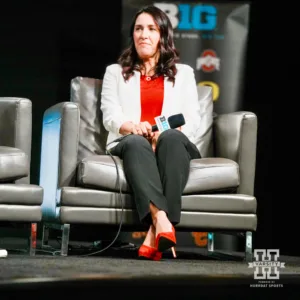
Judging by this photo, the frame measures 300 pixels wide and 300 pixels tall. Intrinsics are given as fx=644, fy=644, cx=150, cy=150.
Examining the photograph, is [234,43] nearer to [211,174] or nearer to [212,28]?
[212,28]

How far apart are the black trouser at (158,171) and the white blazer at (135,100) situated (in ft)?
1.14

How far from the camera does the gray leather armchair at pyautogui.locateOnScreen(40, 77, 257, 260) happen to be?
9.18 ft

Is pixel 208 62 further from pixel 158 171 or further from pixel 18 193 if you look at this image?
pixel 18 193

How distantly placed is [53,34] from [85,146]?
52.4 inches

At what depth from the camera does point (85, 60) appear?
4.41m

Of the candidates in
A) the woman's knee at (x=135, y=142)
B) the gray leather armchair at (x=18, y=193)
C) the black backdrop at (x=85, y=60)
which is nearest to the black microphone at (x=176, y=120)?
the woman's knee at (x=135, y=142)

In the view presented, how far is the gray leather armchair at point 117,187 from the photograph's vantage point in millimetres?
2799

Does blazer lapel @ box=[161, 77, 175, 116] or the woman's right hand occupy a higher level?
blazer lapel @ box=[161, 77, 175, 116]

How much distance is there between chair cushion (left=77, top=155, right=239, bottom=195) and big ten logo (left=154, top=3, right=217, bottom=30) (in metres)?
1.52

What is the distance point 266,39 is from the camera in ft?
14.8

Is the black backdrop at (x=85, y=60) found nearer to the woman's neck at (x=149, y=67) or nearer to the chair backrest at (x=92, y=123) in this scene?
the chair backrest at (x=92, y=123)

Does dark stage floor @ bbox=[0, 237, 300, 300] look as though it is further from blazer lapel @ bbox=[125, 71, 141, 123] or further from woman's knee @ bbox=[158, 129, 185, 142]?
blazer lapel @ bbox=[125, 71, 141, 123]

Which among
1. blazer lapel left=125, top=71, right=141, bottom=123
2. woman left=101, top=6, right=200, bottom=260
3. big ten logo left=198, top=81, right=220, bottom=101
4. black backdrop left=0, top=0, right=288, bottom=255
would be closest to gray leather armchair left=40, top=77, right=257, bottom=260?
woman left=101, top=6, right=200, bottom=260

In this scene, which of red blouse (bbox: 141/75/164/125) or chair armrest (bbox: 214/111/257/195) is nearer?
chair armrest (bbox: 214/111/257/195)
